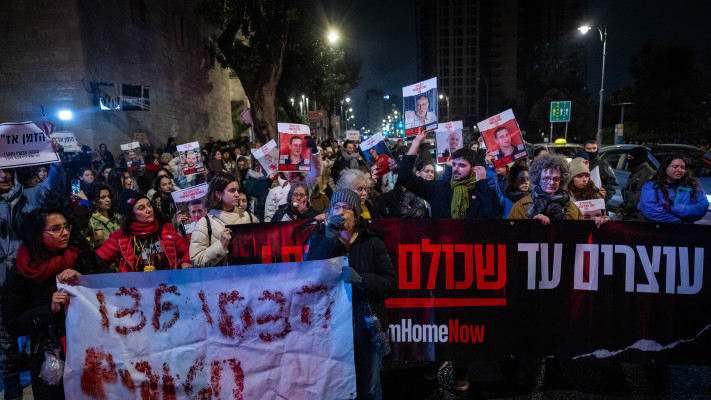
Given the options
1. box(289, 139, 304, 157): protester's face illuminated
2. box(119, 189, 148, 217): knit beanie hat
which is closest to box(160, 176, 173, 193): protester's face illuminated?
box(289, 139, 304, 157): protester's face illuminated

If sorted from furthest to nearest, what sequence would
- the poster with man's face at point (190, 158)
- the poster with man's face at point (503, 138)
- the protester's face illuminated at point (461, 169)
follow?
the poster with man's face at point (190, 158), the poster with man's face at point (503, 138), the protester's face illuminated at point (461, 169)

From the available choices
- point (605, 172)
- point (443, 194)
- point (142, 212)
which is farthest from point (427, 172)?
point (605, 172)

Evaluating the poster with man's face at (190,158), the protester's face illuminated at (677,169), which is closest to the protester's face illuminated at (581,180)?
the protester's face illuminated at (677,169)

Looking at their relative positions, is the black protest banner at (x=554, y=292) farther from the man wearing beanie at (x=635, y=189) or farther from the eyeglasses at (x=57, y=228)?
the man wearing beanie at (x=635, y=189)

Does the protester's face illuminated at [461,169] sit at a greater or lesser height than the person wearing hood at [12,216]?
greater

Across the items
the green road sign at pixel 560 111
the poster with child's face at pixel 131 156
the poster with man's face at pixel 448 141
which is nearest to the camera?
the poster with man's face at pixel 448 141

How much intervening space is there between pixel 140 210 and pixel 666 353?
14.4ft

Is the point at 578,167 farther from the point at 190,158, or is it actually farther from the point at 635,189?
the point at 190,158

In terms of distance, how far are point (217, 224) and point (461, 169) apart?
7.97 feet

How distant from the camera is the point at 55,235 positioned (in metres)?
2.99

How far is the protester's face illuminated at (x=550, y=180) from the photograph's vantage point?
13.2ft

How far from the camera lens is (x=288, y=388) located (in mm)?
2969

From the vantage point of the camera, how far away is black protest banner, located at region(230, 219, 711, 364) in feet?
12.1

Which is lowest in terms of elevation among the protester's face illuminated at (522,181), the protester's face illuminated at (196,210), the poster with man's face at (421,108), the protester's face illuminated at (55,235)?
the protester's face illuminated at (196,210)
